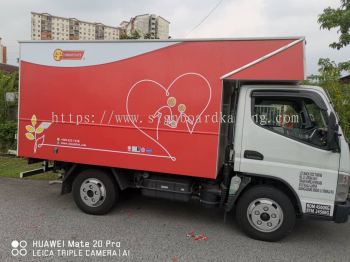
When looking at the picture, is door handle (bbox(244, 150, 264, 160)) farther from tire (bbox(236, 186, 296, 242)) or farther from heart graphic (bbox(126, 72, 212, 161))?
heart graphic (bbox(126, 72, 212, 161))

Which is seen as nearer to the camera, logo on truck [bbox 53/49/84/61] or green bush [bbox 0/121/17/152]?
logo on truck [bbox 53/49/84/61]

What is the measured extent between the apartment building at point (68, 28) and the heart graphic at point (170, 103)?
1531 centimetres

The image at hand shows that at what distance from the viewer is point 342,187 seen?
411 cm

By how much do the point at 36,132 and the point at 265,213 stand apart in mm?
3786

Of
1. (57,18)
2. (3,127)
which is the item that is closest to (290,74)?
(3,127)

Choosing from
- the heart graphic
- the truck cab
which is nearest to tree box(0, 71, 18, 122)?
the heart graphic

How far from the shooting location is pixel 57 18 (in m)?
20.1

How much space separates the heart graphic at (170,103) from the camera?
445 centimetres

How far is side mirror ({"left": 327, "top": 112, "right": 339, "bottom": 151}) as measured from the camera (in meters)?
3.94

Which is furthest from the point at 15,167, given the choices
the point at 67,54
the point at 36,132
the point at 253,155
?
the point at 253,155

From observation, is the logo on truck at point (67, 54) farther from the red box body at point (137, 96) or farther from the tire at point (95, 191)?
the tire at point (95, 191)

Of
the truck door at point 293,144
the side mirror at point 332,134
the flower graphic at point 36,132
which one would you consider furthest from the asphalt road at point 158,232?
the side mirror at point 332,134

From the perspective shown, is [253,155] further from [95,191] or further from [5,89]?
[5,89]

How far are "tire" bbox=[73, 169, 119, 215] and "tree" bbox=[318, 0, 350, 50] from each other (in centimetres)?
569
